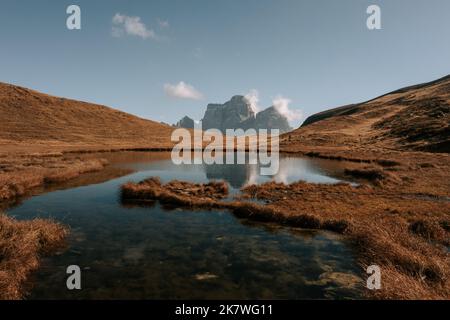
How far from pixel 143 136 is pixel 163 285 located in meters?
139

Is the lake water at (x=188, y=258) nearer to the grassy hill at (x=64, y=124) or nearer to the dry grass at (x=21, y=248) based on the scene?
the dry grass at (x=21, y=248)

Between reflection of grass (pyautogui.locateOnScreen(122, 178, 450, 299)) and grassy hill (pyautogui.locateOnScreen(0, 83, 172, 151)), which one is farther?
grassy hill (pyautogui.locateOnScreen(0, 83, 172, 151))

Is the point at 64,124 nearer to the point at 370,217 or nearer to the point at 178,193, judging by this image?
the point at 178,193

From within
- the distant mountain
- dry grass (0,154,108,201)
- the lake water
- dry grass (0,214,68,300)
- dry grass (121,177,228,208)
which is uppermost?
the distant mountain

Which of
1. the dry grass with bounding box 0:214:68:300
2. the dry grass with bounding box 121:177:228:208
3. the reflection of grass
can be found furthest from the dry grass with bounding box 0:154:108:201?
the dry grass with bounding box 0:214:68:300

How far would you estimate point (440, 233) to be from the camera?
717 inches

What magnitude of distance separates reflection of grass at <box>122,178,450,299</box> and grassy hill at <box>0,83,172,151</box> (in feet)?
277

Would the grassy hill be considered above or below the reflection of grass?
above

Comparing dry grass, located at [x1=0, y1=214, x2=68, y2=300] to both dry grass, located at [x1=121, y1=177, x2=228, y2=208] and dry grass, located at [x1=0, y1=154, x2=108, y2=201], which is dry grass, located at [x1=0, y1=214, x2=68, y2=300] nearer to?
dry grass, located at [x1=121, y1=177, x2=228, y2=208]

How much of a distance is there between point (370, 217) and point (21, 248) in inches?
888

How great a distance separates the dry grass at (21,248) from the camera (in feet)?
39.6

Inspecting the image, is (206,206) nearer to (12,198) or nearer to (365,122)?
(12,198)

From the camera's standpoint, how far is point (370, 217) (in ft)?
71.8

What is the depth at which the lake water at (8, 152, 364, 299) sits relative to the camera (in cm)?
1291
